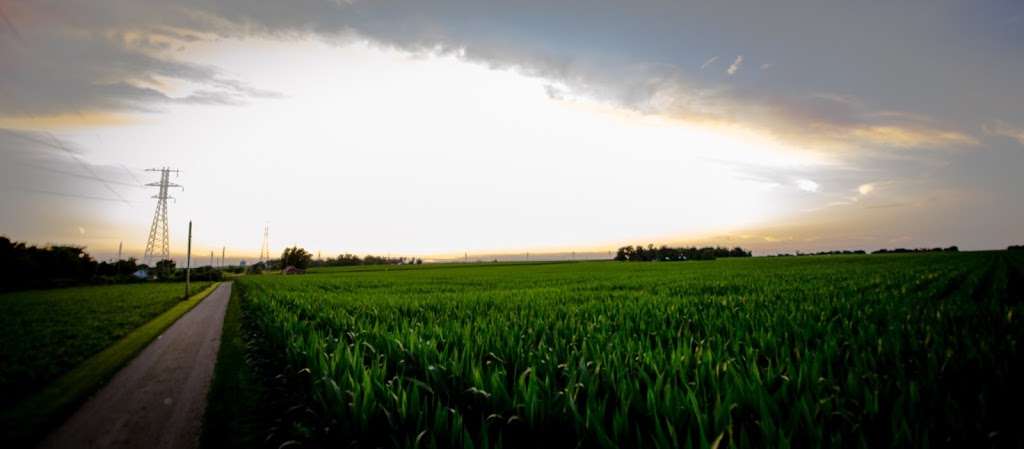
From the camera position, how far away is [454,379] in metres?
4.85

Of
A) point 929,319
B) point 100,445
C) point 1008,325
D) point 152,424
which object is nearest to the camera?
point 100,445

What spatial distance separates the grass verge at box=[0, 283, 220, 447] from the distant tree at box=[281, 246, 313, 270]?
6110 inches

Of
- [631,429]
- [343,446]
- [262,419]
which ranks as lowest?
[262,419]

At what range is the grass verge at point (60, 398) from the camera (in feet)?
22.0

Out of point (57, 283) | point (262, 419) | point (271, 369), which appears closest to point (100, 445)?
point (262, 419)

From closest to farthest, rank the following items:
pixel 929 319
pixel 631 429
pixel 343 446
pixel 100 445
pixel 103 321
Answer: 1. pixel 631 429
2. pixel 343 446
3. pixel 100 445
4. pixel 929 319
5. pixel 103 321

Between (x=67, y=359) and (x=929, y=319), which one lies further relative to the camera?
(x=67, y=359)

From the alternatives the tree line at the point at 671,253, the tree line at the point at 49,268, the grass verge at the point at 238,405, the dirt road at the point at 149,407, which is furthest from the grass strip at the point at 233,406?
the tree line at the point at 671,253

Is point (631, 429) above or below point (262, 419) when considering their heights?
above

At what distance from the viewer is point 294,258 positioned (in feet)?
513

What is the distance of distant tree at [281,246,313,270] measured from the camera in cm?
15638

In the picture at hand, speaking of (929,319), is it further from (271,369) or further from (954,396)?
(271,369)

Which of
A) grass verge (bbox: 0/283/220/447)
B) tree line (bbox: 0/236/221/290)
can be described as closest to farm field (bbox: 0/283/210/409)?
grass verge (bbox: 0/283/220/447)

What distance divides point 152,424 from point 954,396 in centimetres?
1000
